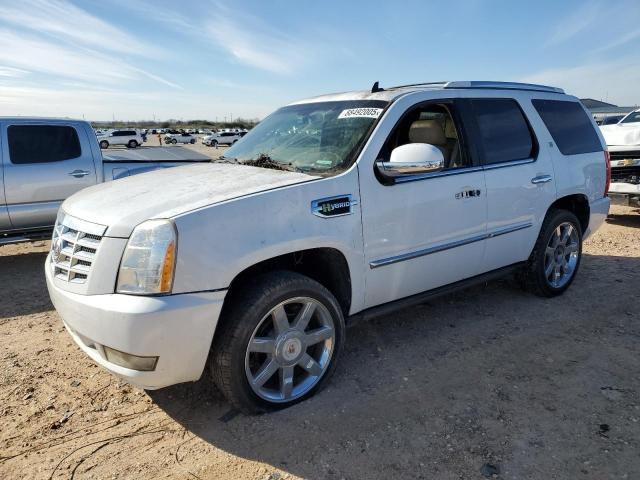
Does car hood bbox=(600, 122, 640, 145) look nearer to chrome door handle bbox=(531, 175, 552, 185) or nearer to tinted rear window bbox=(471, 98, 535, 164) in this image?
chrome door handle bbox=(531, 175, 552, 185)

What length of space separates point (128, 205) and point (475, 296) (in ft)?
11.2

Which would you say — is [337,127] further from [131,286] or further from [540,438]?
[540,438]

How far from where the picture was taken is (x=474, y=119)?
380 cm

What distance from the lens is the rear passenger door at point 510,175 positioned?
380 centimetres

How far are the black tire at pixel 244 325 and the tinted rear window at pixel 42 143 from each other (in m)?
4.77

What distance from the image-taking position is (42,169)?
607cm

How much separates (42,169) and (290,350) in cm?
486

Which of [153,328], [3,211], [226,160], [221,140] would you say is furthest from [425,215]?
[221,140]

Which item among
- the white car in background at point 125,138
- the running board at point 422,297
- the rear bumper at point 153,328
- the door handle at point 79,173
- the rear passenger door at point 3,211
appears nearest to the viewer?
the rear bumper at point 153,328

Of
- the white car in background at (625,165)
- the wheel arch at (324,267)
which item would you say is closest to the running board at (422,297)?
the wheel arch at (324,267)

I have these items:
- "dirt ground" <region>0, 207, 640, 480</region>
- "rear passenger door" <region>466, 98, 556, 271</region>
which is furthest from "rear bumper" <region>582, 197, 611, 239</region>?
"dirt ground" <region>0, 207, 640, 480</region>

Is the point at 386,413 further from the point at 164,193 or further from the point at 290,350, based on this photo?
the point at 164,193

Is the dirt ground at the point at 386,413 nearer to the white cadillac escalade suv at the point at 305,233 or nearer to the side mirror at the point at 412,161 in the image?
the white cadillac escalade suv at the point at 305,233

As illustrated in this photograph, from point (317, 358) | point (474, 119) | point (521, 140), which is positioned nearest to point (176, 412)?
point (317, 358)
